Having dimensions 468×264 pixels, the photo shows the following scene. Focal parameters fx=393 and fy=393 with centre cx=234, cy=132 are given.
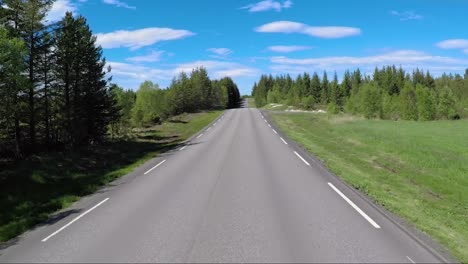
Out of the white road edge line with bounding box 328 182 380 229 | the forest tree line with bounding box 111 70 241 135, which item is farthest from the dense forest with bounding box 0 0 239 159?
the white road edge line with bounding box 328 182 380 229

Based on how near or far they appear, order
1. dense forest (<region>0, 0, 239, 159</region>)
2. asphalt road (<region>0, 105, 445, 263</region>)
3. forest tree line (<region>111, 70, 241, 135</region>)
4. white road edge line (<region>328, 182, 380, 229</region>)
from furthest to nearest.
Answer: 1. forest tree line (<region>111, 70, 241, 135</region>)
2. dense forest (<region>0, 0, 239, 159</region>)
3. white road edge line (<region>328, 182, 380, 229</region>)
4. asphalt road (<region>0, 105, 445, 263</region>)

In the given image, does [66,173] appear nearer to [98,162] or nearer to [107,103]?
[98,162]

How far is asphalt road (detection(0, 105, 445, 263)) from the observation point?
7.25 meters

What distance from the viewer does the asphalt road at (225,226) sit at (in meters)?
7.25

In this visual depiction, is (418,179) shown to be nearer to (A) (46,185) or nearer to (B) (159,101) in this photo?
(A) (46,185)

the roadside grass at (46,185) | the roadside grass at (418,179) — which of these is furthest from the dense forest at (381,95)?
the roadside grass at (46,185)

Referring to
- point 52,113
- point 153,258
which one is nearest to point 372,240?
point 153,258

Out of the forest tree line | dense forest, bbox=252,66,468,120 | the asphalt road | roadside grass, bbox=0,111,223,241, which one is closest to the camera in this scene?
the asphalt road

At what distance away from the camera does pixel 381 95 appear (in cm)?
9850

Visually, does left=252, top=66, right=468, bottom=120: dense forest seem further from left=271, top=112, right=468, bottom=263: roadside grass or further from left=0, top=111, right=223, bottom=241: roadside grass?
left=0, top=111, right=223, bottom=241: roadside grass

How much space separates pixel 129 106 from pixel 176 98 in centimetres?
2144

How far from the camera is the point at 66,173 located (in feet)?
63.2

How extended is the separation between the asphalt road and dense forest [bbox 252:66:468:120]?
68.1 m

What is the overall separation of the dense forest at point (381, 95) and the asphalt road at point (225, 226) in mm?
68088
